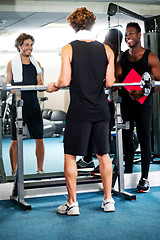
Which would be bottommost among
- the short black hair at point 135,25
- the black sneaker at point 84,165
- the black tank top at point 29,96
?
the black sneaker at point 84,165

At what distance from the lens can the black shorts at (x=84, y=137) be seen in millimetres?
2969

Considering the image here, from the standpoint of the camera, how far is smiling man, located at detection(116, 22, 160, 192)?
12.2 ft

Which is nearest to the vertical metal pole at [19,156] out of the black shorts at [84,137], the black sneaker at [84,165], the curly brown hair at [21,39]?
the black shorts at [84,137]

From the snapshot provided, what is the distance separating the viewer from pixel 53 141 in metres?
4.06

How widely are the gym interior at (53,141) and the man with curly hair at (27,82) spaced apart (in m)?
0.05

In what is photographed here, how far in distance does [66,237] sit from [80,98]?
1.05 metres

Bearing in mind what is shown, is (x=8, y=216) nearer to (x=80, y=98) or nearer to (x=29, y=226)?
(x=29, y=226)

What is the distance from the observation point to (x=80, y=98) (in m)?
2.93

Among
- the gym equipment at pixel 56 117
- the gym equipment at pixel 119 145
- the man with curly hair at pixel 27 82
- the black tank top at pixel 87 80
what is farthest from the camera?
the gym equipment at pixel 56 117

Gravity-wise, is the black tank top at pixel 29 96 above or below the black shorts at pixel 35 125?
above

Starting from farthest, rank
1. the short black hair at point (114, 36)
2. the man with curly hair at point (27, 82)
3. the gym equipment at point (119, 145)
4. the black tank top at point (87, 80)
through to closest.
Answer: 1. the short black hair at point (114, 36)
2. the man with curly hair at point (27, 82)
3. the gym equipment at point (119, 145)
4. the black tank top at point (87, 80)

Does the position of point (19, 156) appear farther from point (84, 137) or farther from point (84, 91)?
point (84, 91)

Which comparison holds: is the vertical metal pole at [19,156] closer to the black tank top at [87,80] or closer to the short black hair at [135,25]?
the black tank top at [87,80]

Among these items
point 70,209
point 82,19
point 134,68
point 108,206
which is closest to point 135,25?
point 134,68
